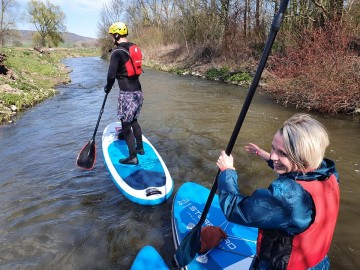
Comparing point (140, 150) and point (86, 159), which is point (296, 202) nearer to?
point (140, 150)

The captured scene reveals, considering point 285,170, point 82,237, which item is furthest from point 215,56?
point 285,170

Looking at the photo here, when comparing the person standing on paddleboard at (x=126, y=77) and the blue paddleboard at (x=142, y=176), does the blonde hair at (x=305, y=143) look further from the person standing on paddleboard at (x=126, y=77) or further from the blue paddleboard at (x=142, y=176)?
the person standing on paddleboard at (x=126, y=77)

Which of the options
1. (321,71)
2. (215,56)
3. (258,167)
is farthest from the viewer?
(215,56)

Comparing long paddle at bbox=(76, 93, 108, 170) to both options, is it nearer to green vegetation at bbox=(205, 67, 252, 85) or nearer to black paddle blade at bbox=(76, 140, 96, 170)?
black paddle blade at bbox=(76, 140, 96, 170)

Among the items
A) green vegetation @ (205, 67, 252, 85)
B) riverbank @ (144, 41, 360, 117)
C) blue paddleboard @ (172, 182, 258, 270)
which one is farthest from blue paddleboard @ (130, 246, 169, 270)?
green vegetation @ (205, 67, 252, 85)

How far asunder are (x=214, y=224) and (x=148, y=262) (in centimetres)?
79

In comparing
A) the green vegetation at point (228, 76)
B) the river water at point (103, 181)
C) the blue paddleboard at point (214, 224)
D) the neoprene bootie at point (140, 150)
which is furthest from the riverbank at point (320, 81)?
the blue paddleboard at point (214, 224)

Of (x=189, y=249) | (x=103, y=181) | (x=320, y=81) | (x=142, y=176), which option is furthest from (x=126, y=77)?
(x=320, y=81)

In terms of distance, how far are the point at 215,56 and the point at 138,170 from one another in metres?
16.4

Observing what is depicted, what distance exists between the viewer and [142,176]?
4.19 m

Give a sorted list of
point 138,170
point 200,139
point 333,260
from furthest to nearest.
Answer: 1. point 200,139
2. point 138,170
3. point 333,260

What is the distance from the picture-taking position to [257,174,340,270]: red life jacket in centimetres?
144

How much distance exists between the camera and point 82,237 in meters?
3.40

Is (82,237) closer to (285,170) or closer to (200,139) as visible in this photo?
(285,170)
